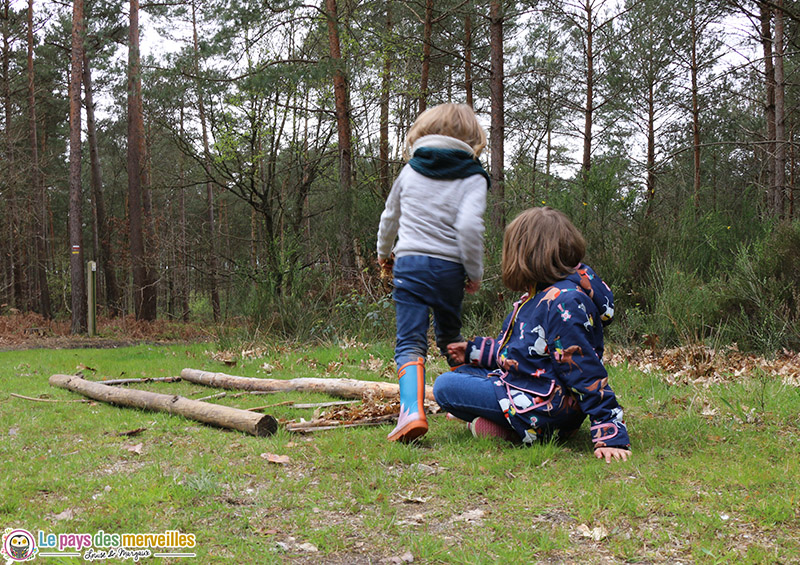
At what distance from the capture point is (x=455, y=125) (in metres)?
3.46

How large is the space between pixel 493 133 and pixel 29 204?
706 inches

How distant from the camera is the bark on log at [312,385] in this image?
454 cm

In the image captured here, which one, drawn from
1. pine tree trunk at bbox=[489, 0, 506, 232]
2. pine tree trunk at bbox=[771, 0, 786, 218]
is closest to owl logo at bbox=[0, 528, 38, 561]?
pine tree trunk at bbox=[489, 0, 506, 232]

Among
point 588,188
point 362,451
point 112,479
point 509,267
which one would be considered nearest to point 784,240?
point 588,188

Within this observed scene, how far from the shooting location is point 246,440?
11.5 feet

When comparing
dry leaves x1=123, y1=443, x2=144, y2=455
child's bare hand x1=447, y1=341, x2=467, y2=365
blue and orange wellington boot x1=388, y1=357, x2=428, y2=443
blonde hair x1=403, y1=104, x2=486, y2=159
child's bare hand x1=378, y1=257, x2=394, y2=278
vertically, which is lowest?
dry leaves x1=123, y1=443, x2=144, y2=455

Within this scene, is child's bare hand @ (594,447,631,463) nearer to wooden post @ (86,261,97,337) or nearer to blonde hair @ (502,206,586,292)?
blonde hair @ (502,206,586,292)

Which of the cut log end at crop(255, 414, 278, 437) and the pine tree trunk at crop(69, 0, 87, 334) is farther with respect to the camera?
the pine tree trunk at crop(69, 0, 87, 334)

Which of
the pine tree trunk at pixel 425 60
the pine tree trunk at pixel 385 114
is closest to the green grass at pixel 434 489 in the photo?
the pine tree trunk at pixel 385 114

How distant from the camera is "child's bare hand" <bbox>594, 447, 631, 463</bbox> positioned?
2816 millimetres

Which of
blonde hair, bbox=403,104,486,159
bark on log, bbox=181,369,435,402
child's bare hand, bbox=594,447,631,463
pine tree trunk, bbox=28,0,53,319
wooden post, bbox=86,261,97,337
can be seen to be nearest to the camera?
child's bare hand, bbox=594,447,631,463

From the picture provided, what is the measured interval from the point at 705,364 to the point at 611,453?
9.30 feet

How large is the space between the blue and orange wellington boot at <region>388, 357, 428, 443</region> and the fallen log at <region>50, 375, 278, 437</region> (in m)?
0.83

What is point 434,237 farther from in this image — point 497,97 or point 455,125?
point 497,97
